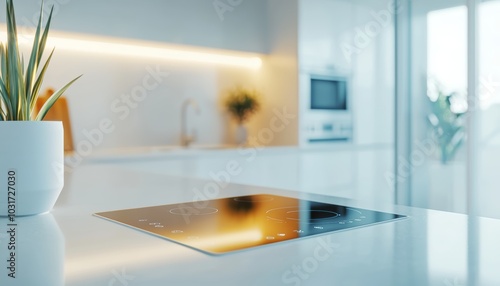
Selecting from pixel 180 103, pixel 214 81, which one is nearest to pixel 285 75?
pixel 214 81

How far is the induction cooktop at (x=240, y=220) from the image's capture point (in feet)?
2.17

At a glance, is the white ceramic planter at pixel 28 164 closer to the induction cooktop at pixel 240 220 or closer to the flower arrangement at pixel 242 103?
the induction cooktop at pixel 240 220

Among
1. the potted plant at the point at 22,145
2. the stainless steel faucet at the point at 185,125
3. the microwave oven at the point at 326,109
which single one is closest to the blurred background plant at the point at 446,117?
the microwave oven at the point at 326,109

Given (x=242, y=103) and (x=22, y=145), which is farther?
(x=242, y=103)

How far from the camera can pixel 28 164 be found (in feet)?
2.76

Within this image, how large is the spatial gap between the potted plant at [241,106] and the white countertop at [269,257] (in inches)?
113

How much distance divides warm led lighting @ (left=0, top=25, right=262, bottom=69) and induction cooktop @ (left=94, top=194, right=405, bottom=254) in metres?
2.22

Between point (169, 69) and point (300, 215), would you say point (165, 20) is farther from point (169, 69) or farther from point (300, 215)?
point (300, 215)

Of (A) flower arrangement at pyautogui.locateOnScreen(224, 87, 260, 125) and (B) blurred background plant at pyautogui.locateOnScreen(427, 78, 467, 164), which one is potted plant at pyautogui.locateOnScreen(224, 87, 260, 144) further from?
(B) blurred background plant at pyautogui.locateOnScreen(427, 78, 467, 164)

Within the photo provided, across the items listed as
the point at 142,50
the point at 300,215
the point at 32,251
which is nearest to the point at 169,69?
the point at 142,50

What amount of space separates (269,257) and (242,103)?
3183 mm

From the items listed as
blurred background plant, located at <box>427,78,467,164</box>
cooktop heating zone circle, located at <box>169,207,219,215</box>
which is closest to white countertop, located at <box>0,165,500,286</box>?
cooktop heating zone circle, located at <box>169,207,219,215</box>

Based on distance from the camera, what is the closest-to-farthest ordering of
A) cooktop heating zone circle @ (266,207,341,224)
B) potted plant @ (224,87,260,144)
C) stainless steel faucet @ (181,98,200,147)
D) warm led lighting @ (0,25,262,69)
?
1. cooktop heating zone circle @ (266,207,341,224)
2. warm led lighting @ (0,25,262,69)
3. stainless steel faucet @ (181,98,200,147)
4. potted plant @ (224,87,260,144)

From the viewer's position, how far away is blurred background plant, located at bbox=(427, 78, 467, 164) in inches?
92.8
